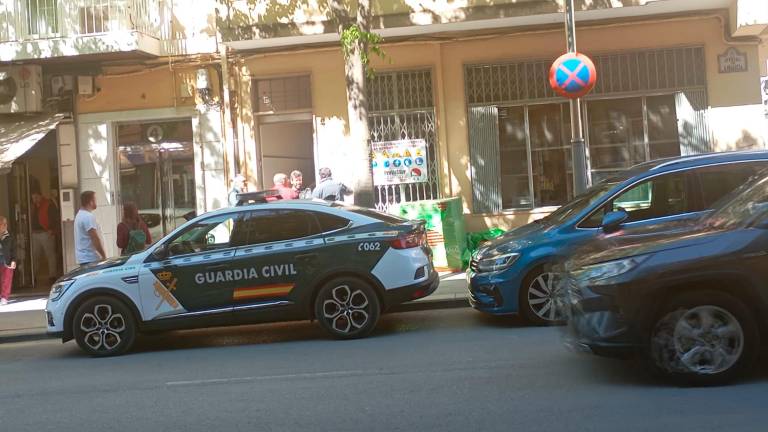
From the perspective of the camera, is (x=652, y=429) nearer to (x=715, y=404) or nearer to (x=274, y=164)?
(x=715, y=404)

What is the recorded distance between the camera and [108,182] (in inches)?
576

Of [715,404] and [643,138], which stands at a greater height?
[643,138]

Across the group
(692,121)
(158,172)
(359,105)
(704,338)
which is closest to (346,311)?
(359,105)

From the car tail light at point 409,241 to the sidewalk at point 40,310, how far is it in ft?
5.69

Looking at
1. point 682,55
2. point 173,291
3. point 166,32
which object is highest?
point 166,32

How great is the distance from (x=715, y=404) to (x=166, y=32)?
11926 millimetres

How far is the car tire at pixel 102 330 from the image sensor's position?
8812 millimetres

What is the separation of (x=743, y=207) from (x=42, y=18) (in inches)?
488

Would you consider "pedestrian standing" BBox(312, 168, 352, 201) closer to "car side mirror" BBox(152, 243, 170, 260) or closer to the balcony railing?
"car side mirror" BBox(152, 243, 170, 260)

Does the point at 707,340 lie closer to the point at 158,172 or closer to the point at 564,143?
the point at 564,143

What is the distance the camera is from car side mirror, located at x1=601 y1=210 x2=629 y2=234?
7816 millimetres

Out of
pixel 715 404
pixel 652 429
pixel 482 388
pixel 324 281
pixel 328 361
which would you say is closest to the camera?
pixel 652 429

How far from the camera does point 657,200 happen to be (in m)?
8.27

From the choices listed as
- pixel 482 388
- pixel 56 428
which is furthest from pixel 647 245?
pixel 56 428
